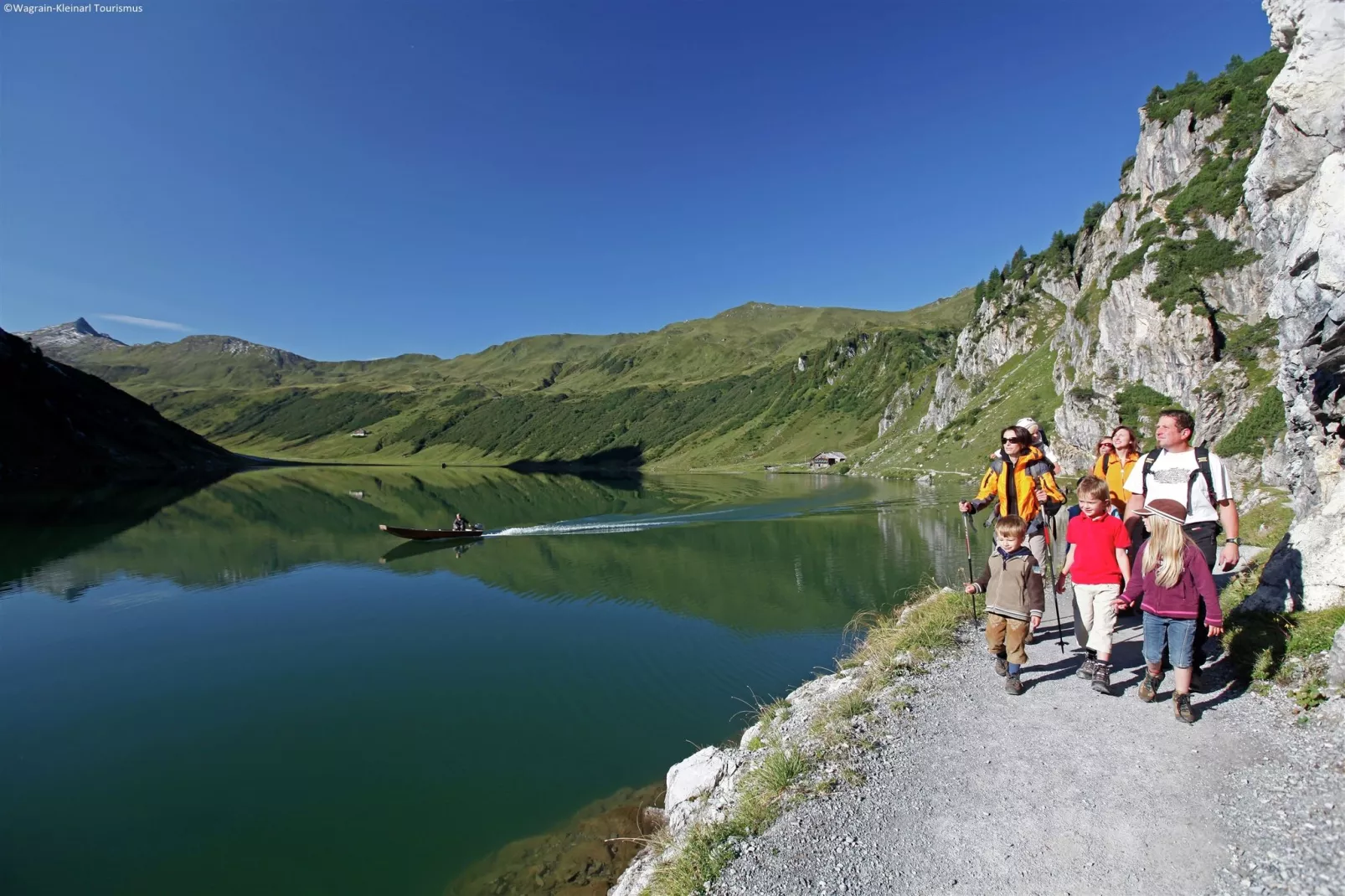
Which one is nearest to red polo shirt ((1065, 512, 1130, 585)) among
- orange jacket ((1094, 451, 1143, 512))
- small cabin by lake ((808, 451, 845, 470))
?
orange jacket ((1094, 451, 1143, 512))

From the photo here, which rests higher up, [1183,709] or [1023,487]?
[1023,487]

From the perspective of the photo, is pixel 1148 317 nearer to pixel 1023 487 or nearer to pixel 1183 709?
pixel 1023 487

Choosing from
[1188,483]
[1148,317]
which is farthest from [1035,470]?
[1148,317]

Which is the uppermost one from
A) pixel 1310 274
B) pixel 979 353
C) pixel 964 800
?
pixel 979 353

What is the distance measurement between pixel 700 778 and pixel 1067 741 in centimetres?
555

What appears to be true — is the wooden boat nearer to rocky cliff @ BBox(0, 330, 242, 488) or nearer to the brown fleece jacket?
the brown fleece jacket

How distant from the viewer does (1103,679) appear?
28.0ft

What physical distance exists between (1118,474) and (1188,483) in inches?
121

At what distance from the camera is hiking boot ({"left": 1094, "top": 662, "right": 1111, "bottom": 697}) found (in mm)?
8531

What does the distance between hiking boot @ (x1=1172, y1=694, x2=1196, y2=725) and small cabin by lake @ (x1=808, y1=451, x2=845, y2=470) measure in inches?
4910

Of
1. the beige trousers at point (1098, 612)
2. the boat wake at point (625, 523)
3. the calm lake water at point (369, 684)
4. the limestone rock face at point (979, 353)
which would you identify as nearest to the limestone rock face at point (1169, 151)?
the limestone rock face at point (979, 353)

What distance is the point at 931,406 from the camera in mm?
123250

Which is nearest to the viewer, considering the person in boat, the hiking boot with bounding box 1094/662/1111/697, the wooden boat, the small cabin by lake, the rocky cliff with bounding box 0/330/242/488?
the hiking boot with bounding box 1094/662/1111/697

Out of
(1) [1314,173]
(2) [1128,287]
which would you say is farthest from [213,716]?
(2) [1128,287]
